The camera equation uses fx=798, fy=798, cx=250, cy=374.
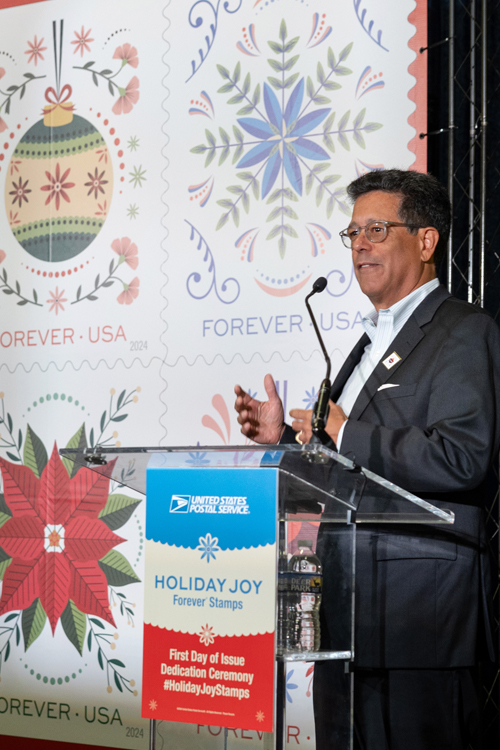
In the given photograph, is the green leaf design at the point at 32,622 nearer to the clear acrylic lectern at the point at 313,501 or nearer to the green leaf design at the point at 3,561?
the green leaf design at the point at 3,561

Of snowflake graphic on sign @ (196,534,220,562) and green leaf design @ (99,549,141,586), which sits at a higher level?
snowflake graphic on sign @ (196,534,220,562)

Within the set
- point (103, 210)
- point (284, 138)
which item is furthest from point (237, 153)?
point (103, 210)

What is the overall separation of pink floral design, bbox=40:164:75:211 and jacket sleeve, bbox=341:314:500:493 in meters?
2.20

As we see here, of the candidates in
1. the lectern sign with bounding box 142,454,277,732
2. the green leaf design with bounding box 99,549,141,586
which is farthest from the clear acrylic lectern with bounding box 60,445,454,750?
the green leaf design with bounding box 99,549,141,586

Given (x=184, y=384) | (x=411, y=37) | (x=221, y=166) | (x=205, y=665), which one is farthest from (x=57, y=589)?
(x=411, y=37)

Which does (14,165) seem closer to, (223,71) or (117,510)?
(223,71)

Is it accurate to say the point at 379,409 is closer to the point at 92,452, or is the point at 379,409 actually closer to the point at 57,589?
the point at 92,452

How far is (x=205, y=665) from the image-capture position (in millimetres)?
1423

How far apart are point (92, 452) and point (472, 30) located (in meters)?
2.15

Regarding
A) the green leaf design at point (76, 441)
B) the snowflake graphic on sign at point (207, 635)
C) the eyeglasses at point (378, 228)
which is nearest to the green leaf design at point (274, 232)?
Result: the eyeglasses at point (378, 228)

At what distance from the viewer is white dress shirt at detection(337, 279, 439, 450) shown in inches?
85.4

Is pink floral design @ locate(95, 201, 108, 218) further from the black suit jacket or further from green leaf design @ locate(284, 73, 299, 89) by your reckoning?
the black suit jacket

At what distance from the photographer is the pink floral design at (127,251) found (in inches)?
132

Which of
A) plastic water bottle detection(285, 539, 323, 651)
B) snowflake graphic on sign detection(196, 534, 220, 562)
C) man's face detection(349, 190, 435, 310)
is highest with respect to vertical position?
man's face detection(349, 190, 435, 310)
